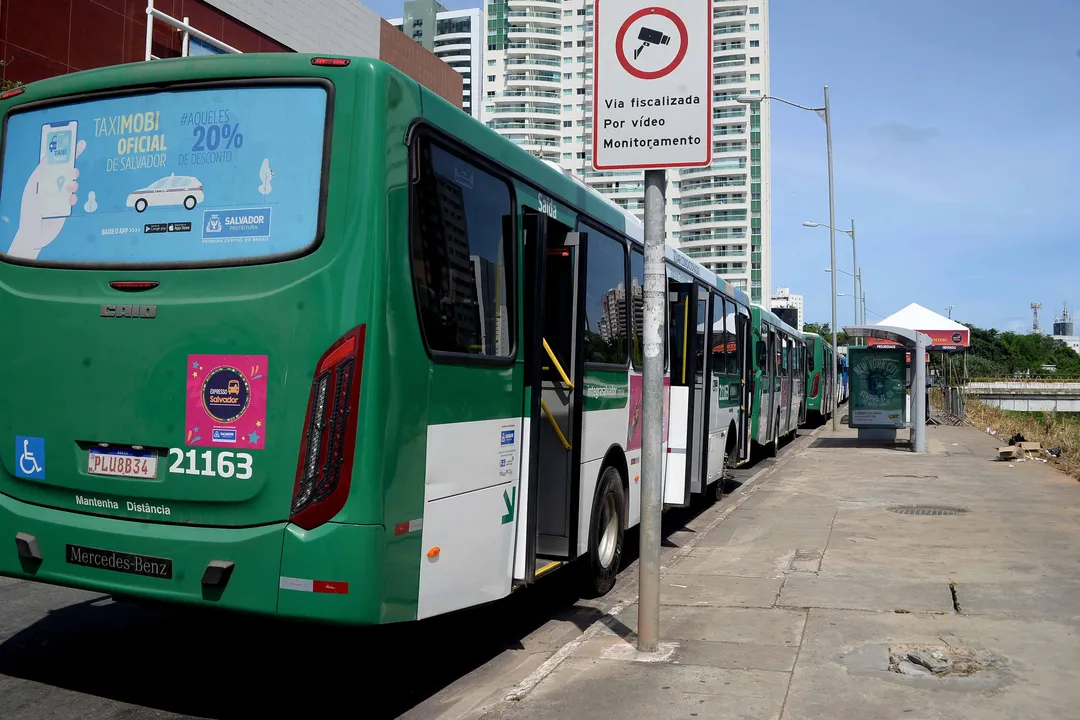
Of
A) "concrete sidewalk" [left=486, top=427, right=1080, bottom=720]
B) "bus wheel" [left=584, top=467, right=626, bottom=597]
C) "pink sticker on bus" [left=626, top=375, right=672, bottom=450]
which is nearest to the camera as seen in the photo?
"concrete sidewalk" [left=486, top=427, right=1080, bottom=720]

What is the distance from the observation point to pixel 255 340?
467cm

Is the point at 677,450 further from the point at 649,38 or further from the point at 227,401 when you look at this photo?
the point at 227,401

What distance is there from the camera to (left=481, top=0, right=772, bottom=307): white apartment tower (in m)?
121

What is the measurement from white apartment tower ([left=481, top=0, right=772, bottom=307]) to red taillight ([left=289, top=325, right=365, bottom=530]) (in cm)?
10835

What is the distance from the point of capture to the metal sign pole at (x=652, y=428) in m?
6.09

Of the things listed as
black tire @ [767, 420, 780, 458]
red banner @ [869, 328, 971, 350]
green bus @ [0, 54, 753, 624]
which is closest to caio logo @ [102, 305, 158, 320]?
green bus @ [0, 54, 753, 624]

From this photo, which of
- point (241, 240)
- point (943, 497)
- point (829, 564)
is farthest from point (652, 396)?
point (943, 497)

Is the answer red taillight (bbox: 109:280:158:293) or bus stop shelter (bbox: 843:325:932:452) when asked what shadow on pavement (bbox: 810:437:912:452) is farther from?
red taillight (bbox: 109:280:158:293)

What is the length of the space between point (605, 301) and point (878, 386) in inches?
711

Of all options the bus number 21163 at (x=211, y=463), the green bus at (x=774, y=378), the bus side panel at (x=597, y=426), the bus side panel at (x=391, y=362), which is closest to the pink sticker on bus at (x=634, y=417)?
the bus side panel at (x=597, y=426)

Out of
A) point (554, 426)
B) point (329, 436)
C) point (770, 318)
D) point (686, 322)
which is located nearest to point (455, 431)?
point (329, 436)

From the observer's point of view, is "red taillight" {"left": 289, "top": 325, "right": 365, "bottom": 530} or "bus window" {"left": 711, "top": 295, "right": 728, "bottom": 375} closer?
"red taillight" {"left": 289, "top": 325, "right": 365, "bottom": 530}

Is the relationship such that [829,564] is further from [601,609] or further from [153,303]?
[153,303]

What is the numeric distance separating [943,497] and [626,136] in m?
9.89
